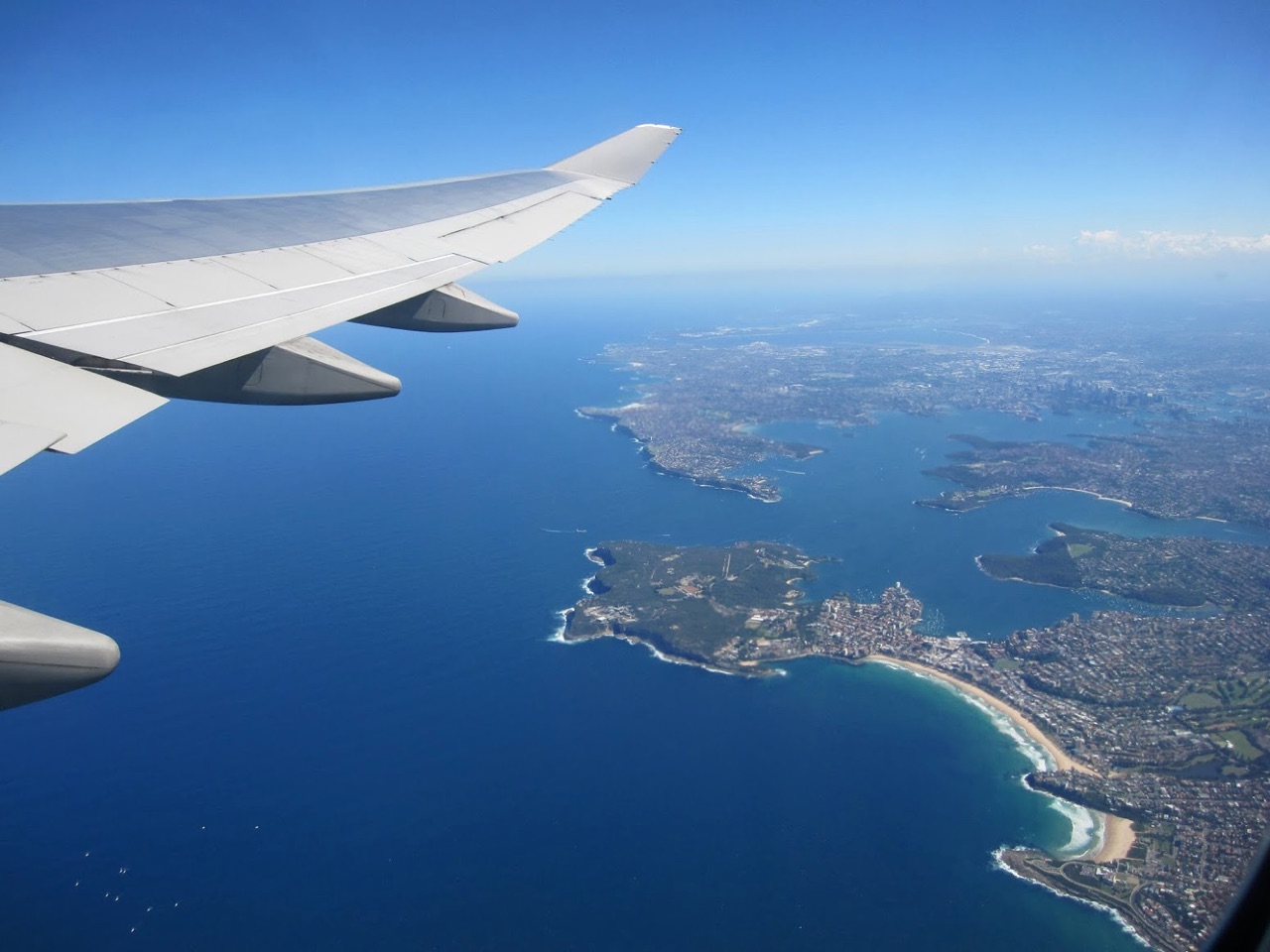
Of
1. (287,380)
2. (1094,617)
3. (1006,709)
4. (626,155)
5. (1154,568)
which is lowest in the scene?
(1006,709)

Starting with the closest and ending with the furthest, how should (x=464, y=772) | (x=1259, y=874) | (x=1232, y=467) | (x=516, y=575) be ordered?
(x=1259, y=874) < (x=464, y=772) < (x=516, y=575) < (x=1232, y=467)

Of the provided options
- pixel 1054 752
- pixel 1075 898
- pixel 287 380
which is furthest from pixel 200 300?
pixel 1054 752

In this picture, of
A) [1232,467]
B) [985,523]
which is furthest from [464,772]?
[1232,467]

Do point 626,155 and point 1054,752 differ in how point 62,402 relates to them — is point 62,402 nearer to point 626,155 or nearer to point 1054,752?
point 626,155

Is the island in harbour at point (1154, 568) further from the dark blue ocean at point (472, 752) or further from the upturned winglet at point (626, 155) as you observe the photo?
the upturned winglet at point (626, 155)

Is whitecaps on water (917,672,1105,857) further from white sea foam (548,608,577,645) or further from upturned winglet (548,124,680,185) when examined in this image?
upturned winglet (548,124,680,185)

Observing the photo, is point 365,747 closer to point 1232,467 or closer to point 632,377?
point 1232,467

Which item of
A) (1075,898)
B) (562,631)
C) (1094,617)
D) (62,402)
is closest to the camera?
(62,402)

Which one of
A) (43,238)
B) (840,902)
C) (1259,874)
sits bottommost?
(840,902)
